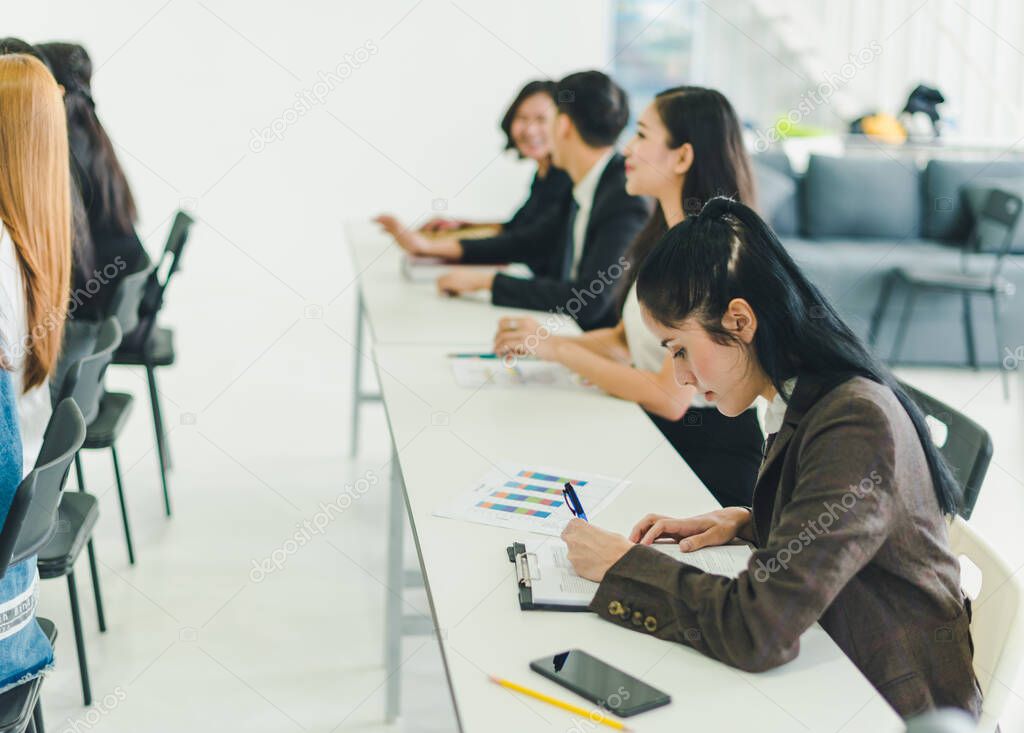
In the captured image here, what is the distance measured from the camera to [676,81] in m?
7.09

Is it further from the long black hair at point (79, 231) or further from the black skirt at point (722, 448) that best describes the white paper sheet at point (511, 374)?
the long black hair at point (79, 231)

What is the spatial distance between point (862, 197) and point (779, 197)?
437 millimetres

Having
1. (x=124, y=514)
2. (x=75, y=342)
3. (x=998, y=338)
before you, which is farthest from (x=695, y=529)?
(x=998, y=338)

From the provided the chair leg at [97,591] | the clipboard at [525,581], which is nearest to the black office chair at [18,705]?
the clipboard at [525,581]

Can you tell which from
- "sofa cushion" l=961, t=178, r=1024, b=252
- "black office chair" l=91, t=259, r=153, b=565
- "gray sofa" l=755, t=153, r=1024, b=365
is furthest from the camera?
"gray sofa" l=755, t=153, r=1024, b=365

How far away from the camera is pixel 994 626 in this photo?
1404 mm

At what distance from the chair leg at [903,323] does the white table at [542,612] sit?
328cm

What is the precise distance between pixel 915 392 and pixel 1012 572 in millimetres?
521

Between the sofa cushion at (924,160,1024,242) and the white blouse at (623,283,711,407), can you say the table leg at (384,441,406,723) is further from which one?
the sofa cushion at (924,160,1024,242)

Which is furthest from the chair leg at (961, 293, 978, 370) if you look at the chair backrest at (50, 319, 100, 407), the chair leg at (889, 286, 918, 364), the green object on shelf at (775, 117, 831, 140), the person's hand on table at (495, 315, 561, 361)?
the chair backrest at (50, 319, 100, 407)

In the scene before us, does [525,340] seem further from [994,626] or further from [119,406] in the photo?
[994,626]

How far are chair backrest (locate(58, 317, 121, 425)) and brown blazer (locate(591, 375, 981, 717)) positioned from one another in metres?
1.26

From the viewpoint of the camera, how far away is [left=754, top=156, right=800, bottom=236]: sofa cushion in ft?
18.2

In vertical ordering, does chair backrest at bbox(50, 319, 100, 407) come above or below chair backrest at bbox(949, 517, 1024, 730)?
below
